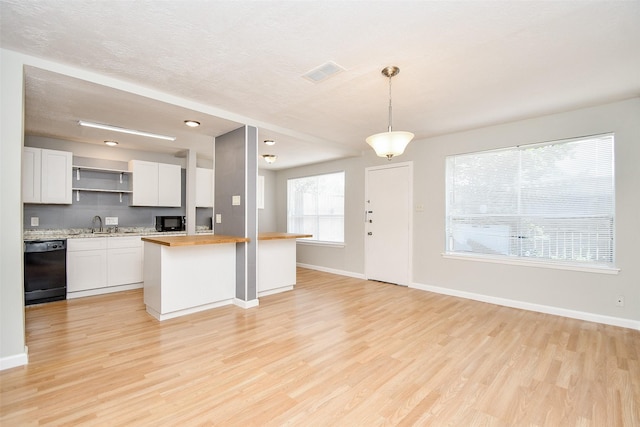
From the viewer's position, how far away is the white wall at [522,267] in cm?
324

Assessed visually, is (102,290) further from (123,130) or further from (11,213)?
(11,213)

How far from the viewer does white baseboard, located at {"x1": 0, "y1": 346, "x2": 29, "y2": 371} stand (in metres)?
2.26

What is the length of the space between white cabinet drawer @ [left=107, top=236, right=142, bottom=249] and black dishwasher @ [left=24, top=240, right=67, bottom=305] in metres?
0.56

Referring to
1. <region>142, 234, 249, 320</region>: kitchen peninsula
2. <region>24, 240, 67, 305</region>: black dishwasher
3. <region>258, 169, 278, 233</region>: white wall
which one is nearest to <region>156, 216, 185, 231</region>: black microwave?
<region>24, 240, 67, 305</region>: black dishwasher

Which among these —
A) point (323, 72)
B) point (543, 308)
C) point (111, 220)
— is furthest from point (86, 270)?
point (543, 308)

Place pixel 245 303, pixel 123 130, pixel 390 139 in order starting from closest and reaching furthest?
1. pixel 390 139
2. pixel 245 303
3. pixel 123 130

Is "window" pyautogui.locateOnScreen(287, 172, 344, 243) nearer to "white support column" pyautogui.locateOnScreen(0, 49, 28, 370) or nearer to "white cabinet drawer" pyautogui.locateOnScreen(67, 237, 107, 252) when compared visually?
"white cabinet drawer" pyautogui.locateOnScreen(67, 237, 107, 252)

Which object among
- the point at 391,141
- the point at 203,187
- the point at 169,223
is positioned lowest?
the point at 169,223

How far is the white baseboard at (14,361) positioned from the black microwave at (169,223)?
126 inches

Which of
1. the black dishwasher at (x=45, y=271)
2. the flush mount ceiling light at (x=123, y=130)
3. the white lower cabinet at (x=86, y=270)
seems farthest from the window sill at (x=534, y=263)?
the black dishwasher at (x=45, y=271)

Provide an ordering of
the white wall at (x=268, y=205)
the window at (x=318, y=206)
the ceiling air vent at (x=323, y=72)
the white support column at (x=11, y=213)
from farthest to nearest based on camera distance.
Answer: the white wall at (x=268, y=205) → the window at (x=318, y=206) → the ceiling air vent at (x=323, y=72) → the white support column at (x=11, y=213)

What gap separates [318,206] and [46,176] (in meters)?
4.73

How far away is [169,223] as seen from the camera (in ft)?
18.0

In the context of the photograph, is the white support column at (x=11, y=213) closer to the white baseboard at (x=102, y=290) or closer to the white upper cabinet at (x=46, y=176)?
the white baseboard at (x=102, y=290)
